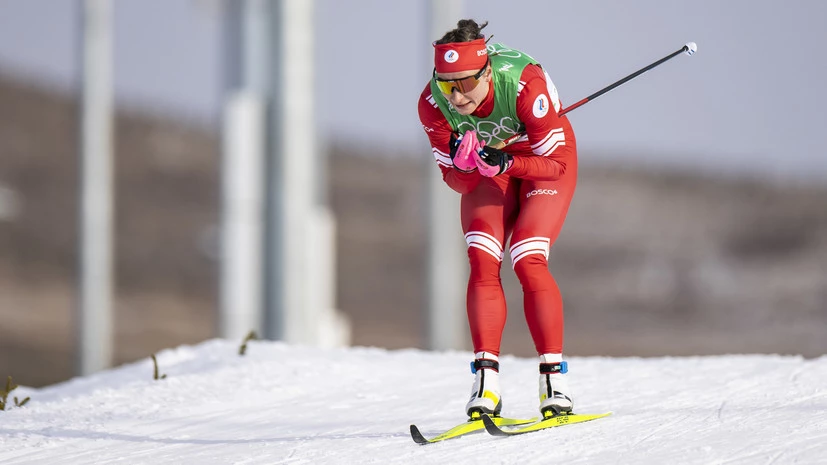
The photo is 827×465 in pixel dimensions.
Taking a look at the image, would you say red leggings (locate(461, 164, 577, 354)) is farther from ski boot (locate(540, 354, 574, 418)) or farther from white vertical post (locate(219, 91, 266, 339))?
white vertical post (locate(219, 91, 266, 339))

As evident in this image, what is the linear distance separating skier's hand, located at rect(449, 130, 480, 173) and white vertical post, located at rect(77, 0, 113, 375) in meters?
13.0

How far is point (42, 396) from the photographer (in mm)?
7363

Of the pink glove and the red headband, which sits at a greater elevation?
the red headband

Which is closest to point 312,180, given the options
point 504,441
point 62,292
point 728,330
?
point 504,441

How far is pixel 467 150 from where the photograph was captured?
15.6ft

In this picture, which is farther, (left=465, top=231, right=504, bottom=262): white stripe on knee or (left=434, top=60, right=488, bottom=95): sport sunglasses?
(left=465, top=231, right=504, bottom=262): white stripe on knee

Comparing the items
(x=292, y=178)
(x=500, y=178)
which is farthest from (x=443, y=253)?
(x=500, y=178)

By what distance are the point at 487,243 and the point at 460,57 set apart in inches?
31.7

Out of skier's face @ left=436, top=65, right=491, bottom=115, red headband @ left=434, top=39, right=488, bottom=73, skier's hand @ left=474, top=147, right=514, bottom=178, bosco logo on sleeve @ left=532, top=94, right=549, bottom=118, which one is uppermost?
red headband @ left=434, top=39, right=488, bottom=73

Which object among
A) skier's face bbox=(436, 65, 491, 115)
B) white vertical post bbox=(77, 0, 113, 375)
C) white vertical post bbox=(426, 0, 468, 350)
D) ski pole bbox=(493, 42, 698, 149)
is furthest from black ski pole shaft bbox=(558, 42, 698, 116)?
white vertical post bbox=(77, 0, 113, 375)

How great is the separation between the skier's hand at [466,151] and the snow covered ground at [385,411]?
1153 mm

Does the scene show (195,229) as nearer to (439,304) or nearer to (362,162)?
(362,162)

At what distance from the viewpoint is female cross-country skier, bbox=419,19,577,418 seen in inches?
192

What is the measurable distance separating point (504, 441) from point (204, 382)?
2.57m
